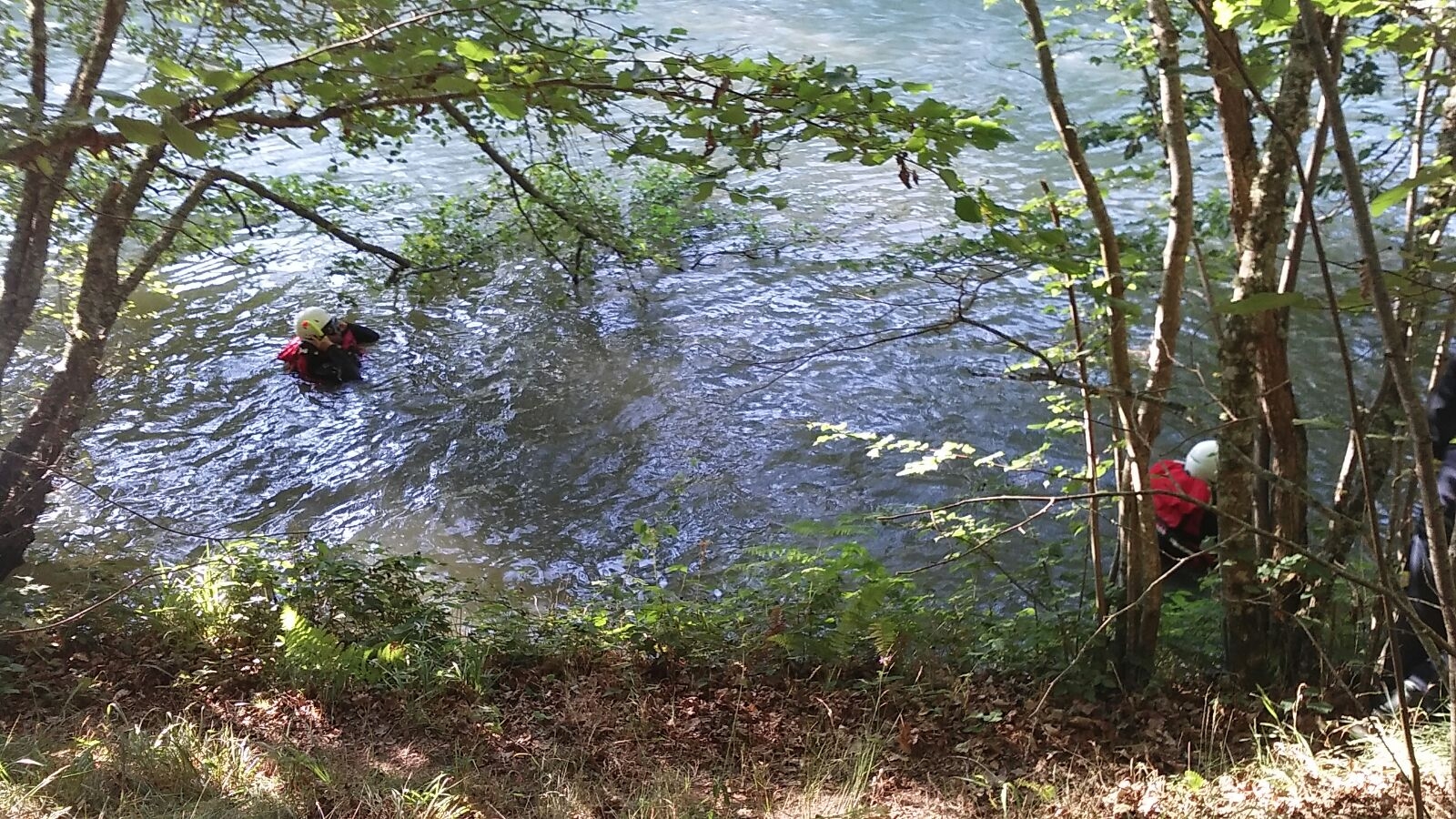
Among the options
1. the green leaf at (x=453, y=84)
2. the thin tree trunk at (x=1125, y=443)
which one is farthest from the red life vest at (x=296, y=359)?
the thin tree trunk at (x=1125, y=443)

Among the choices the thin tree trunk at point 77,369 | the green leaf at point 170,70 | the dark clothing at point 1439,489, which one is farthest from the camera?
the thin tree trunk at point 77,369

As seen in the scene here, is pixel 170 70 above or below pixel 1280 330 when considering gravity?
above

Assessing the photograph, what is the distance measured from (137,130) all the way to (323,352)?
24.4ft

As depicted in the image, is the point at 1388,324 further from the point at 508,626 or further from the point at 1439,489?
the point at 508,626

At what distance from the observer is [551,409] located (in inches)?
337

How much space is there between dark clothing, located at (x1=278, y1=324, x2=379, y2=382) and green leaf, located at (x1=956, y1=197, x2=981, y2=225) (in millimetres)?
7780

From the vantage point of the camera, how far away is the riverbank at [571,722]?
121 inches

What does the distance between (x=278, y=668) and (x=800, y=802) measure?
270 cm

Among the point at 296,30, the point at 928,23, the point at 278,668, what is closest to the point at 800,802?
the point at 278,668

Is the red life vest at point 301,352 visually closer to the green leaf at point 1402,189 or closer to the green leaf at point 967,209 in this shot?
the green leaf at point 967,209

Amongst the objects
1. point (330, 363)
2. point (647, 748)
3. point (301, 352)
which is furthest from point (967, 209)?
point (301, 352)

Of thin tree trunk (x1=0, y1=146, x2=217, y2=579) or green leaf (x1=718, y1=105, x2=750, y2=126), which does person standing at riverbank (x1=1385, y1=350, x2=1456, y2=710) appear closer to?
green leaf (x1=718, y1=105, x2=750, y2=126)

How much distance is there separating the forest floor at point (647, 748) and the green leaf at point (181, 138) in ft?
7.13

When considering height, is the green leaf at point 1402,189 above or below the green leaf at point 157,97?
below
